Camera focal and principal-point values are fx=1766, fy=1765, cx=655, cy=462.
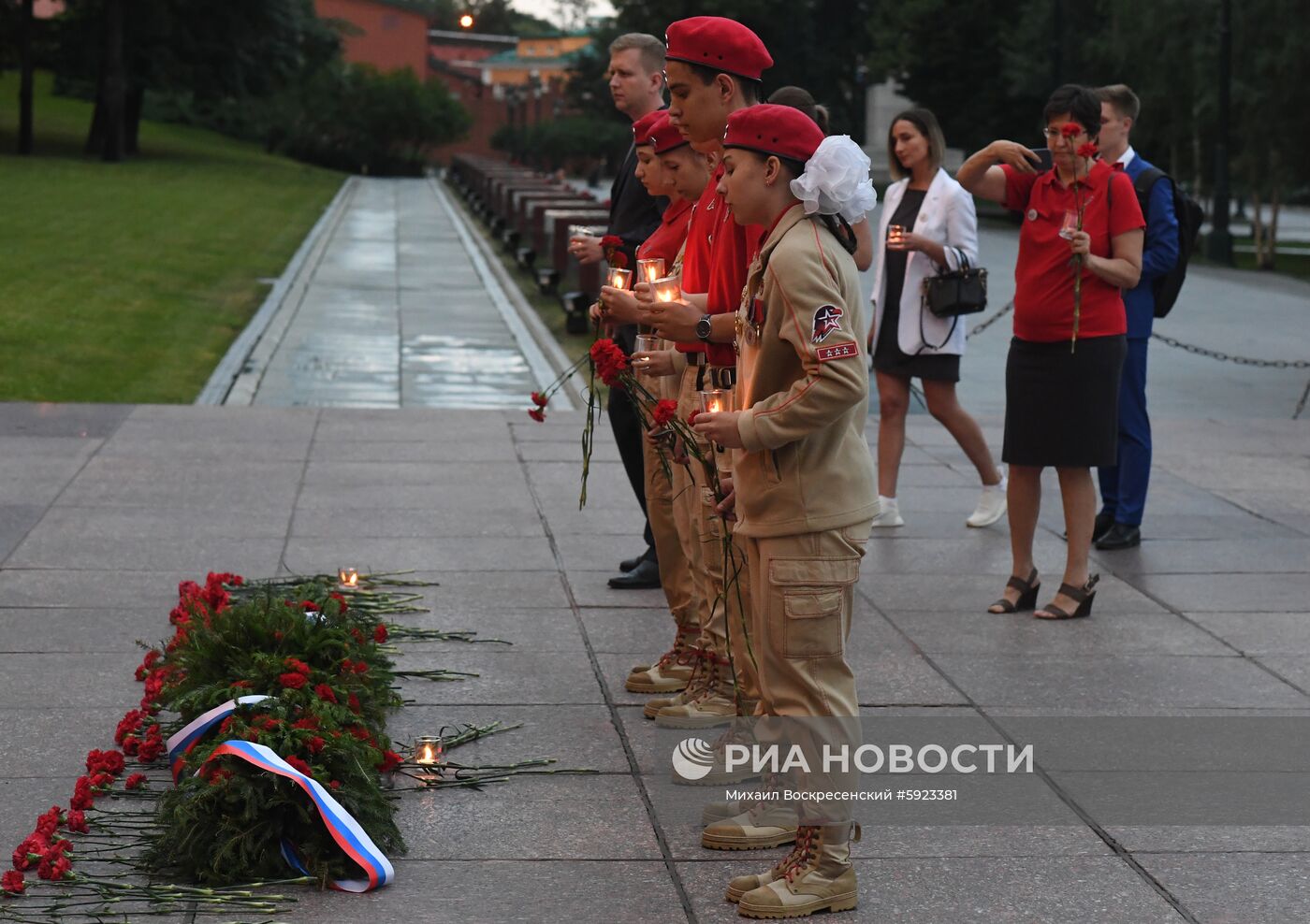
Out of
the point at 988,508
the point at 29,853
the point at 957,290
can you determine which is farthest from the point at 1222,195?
the point at 29,853

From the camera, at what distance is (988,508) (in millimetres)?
9156

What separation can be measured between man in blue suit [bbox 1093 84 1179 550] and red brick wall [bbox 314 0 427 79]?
101149 millimetres

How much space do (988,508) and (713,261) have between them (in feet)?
14.5

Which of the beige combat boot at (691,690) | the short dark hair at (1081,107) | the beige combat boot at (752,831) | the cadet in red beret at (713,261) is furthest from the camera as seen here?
the short dark hair at (1081,107)

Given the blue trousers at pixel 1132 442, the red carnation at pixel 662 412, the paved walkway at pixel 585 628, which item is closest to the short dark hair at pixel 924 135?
the blue trousers at pixel 1132 442

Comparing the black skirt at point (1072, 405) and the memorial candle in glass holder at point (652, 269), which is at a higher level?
the memorial candle in glass holder at point (652, 269)

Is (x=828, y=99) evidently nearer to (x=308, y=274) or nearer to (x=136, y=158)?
(x=136, y=158)

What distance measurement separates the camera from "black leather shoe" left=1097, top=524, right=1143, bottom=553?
338 inches

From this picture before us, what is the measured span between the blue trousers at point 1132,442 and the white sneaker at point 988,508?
660mm

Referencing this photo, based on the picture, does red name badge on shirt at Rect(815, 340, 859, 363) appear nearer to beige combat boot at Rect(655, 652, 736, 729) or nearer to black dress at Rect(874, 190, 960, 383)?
beige combat boot at Rect(655, 652, 736, 729)

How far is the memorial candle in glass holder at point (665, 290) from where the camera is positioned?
5.09 meters

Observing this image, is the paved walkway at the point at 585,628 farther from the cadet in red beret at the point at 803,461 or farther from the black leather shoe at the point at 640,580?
the cadet in red beret at the point at 803,461

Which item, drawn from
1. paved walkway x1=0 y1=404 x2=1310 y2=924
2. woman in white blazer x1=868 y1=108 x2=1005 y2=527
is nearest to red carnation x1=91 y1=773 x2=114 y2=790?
paved walkway x1=0 y1=404 x2=1310 y2=924

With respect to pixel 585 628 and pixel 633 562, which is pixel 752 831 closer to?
pixel 585 628
